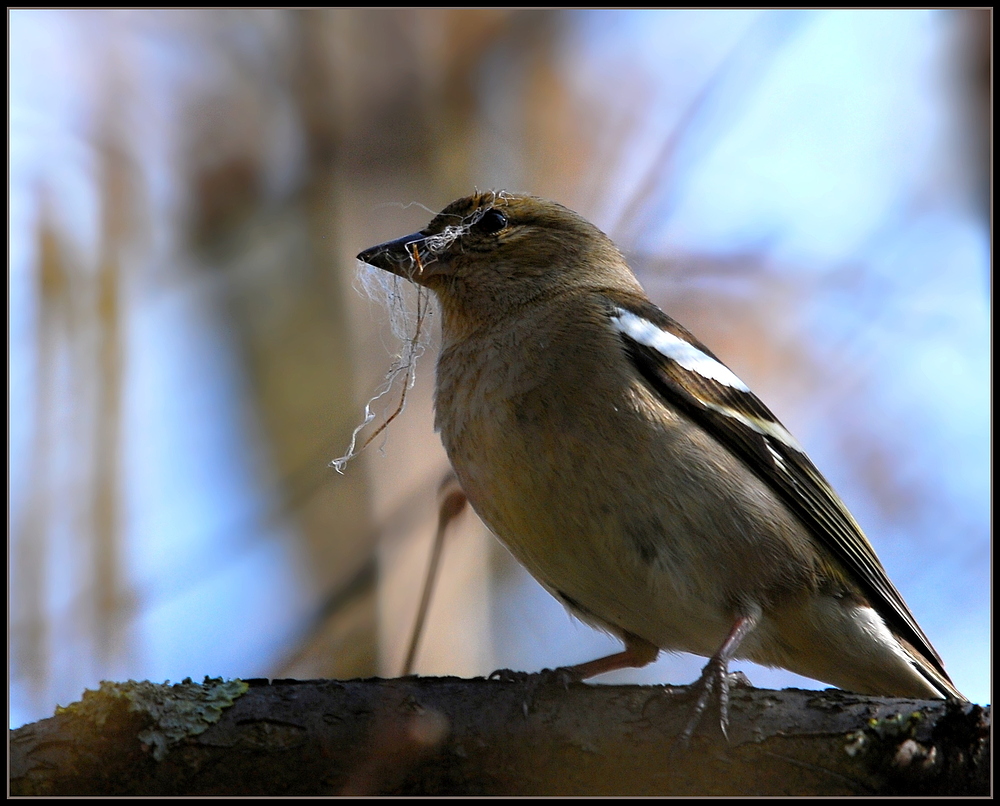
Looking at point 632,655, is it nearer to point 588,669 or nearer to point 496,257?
point 588,669

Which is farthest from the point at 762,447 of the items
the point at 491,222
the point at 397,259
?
the point at 397,259

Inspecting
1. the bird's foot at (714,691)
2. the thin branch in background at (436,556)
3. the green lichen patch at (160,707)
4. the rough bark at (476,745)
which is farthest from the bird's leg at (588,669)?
the green lichen patch at (160,707)

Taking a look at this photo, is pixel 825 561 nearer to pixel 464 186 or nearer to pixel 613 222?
pixel 613 222

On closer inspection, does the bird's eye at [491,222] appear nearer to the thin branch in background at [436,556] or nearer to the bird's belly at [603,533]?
the bird's belly at [603,533]

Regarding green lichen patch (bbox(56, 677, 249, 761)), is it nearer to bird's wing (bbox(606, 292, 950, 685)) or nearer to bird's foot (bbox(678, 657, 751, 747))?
bird's foot (bbox(678, 657, 751, 747))

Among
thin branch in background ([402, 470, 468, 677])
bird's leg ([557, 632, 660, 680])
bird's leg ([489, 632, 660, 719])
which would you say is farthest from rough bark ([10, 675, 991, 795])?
bird's leg ([557, 632, 660, 680])

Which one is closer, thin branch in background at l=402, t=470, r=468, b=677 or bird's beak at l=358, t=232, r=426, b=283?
thin branch in background at l=402, t=470, r=468, b=677
